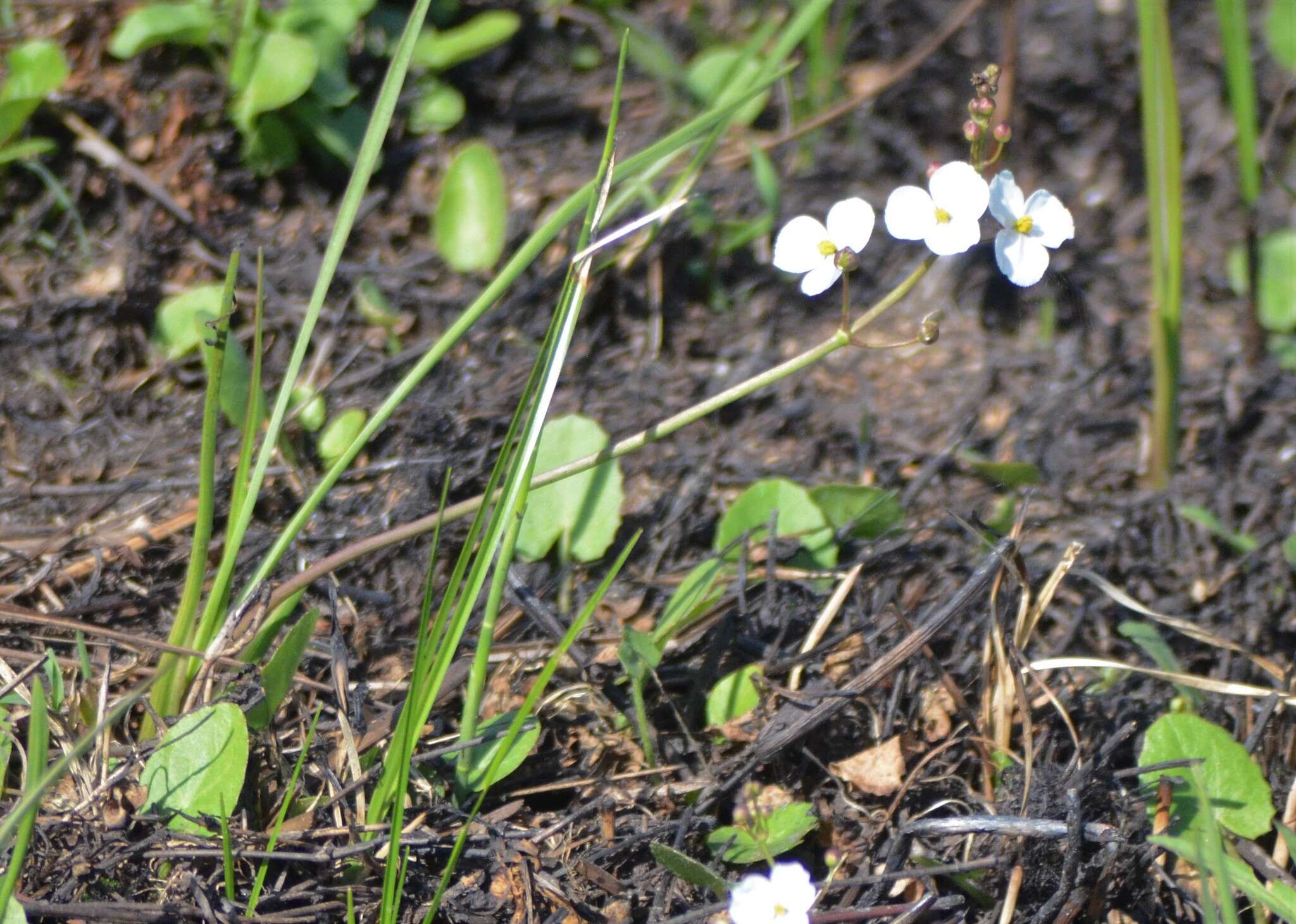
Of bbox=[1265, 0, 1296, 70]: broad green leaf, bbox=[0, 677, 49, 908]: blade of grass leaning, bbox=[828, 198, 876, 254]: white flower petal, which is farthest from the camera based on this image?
bbox=[1265, 0, 1296, 70]: broad green leaf

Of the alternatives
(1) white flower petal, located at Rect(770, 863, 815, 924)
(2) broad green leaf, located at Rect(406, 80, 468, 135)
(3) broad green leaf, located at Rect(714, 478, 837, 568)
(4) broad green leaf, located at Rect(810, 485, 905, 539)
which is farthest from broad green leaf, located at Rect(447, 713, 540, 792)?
(2) broad green leaf, located at Rect(406, 80, 468, 135)

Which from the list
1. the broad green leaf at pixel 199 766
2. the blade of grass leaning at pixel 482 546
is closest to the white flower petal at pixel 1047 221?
the blade of grass leaning at pixel 482 546

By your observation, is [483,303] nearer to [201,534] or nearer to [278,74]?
[201,534]

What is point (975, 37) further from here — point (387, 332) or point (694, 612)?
point (694, 612)

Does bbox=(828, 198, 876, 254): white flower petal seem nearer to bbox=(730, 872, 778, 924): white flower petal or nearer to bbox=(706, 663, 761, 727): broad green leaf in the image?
bbox=(706, 663, 761, 727): broad green leaf

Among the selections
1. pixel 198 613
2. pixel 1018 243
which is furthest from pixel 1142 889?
pixel 198 613

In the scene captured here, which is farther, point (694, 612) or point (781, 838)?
point (694, 612)
